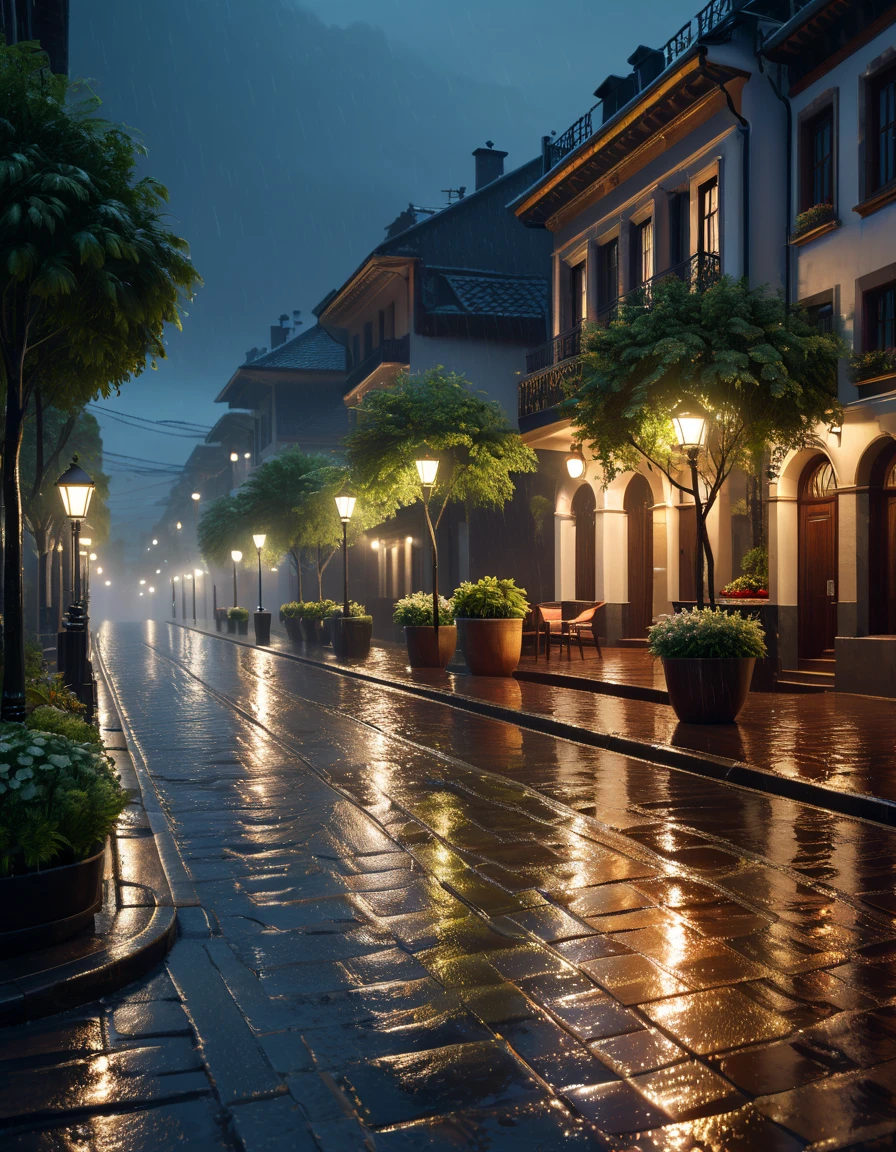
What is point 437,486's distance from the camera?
80.4ft

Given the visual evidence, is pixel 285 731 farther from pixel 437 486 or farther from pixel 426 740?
pixel 437 486

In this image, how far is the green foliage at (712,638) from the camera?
11.7m

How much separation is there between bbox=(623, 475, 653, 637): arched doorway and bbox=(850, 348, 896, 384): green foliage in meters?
8.73

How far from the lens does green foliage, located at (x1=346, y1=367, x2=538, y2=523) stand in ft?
75.1

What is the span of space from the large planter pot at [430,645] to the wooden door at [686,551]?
4493mm

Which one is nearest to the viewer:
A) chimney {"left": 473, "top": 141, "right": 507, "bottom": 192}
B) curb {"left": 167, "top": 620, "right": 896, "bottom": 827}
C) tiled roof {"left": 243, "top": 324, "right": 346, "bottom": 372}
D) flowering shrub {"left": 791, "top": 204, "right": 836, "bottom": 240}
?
curb {"left": 167, "top": 620, "right": 896, "bottom": 827}

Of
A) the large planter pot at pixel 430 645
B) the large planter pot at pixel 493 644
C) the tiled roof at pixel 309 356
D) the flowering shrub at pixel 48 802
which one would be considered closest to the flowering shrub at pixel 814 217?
the large planter pot at pixel 493 644

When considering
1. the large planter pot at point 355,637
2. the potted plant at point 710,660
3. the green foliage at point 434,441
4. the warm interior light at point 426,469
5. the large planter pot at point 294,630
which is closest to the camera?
the potted plant at point 710,660

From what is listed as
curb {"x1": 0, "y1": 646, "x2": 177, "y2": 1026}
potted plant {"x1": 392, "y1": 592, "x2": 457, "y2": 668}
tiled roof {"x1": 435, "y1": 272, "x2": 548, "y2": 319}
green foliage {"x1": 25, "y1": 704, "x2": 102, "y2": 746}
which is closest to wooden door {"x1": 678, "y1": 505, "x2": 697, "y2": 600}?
potted plant {"x1": 392, "y1": 592, "x2": 457, "y2": 668}

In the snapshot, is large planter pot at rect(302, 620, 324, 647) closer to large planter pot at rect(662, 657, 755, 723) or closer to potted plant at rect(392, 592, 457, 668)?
potted plant at rect(392, 592, 457, 668)

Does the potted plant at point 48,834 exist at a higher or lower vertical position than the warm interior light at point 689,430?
lower

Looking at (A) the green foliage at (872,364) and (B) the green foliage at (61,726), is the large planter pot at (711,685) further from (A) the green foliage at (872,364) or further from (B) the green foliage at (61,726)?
(B) the green foliage at (61,726)

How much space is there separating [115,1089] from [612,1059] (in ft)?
5.06

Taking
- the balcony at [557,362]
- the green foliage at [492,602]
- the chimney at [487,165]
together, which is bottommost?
the green foliage at [492,602]
